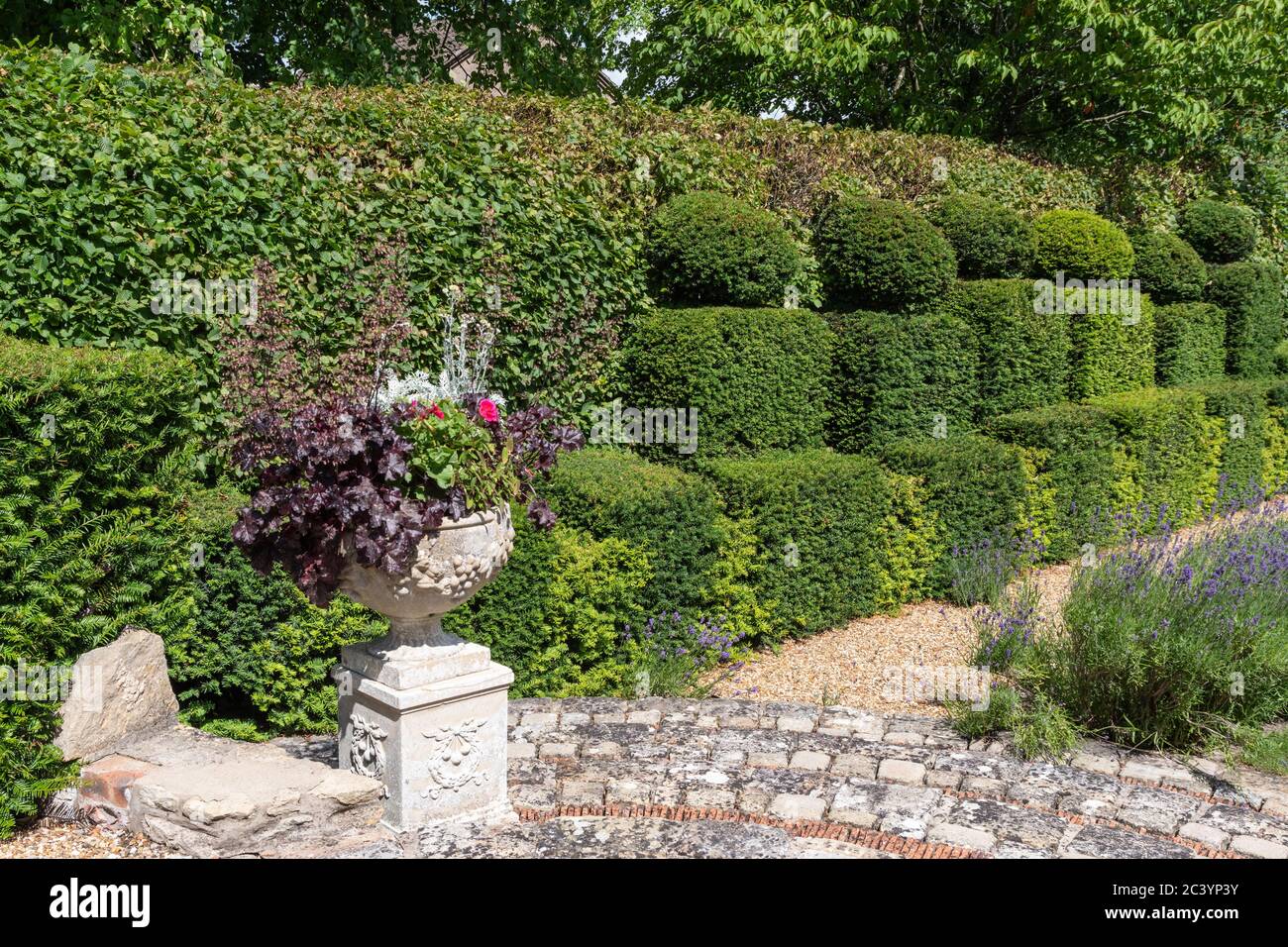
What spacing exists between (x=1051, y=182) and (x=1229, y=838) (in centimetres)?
971

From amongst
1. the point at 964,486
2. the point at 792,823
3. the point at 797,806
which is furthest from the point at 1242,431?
the point at 792,823

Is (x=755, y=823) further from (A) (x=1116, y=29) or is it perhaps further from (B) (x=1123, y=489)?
(A) (x=1116, y=29)

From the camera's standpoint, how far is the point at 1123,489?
10.5 meters

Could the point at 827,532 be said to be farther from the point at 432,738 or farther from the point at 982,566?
the point at 432,738

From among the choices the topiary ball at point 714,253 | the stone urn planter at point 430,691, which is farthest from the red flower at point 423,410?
the topiary ball at point 714,253

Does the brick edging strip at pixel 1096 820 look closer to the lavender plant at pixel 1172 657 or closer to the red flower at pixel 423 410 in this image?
the lavender plant at pixel 1172 657

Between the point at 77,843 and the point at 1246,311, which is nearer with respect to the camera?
the point at 77,843

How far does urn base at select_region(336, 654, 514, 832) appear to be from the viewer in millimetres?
3736

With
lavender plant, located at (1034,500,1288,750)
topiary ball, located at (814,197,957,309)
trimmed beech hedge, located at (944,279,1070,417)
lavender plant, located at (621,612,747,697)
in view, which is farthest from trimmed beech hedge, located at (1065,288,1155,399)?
lavender plant, located at (621,612,747,697)

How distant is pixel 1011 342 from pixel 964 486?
2.06 m

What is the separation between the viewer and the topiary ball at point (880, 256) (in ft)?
29.2

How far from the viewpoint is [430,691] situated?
147 inches

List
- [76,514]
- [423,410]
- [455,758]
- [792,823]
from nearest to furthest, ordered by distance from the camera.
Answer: [423,410], [455,758], [792,823], [76,514]

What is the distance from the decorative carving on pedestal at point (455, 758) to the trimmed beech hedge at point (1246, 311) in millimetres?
12987
